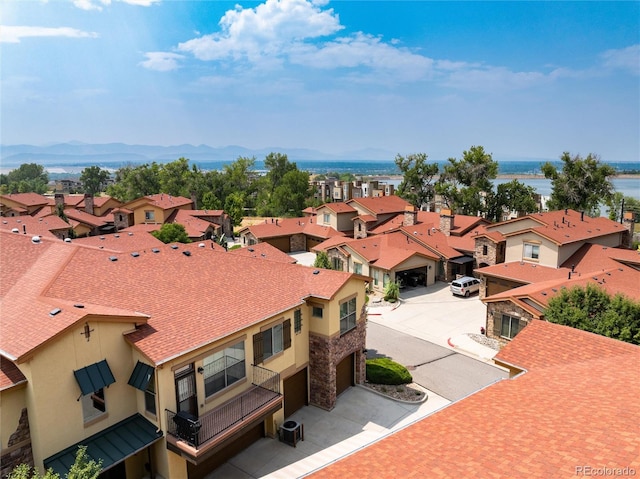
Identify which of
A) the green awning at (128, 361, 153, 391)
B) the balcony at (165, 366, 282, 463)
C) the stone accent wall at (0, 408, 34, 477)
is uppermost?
the green awning at (128, 361, 153, 391)

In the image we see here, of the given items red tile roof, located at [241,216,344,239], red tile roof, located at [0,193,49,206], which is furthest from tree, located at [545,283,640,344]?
red tile roof, located at [0,193,49,206]

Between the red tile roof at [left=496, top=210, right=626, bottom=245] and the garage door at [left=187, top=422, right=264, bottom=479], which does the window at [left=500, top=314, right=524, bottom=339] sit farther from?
the garage door at [left=187, top=422, right=264, bottom=479]

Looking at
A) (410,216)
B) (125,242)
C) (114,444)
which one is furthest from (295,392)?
(410,216)

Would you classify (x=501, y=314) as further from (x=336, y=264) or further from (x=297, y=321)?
(x=336, y=264)

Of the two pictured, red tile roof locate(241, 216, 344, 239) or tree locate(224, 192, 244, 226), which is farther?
tree locate(224, 192, 244, 226)

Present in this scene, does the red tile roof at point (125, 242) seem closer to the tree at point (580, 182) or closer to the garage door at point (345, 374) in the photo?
the garage door at point (345, 374)

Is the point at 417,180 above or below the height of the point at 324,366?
above

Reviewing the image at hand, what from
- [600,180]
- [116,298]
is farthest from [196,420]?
[600,180]
